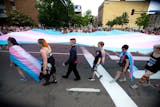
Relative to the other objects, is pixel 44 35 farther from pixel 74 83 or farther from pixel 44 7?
pixel 44 7

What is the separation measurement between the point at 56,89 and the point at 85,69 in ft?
9.16

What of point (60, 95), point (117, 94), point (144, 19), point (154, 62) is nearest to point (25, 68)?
point (60, 95)

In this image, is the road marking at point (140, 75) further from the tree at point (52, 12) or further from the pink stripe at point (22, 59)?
the tree at point (52, 12)

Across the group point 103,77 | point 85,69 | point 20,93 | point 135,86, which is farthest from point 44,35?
point 135,86

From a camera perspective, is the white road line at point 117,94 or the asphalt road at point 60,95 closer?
the asphalt road at point 60,95

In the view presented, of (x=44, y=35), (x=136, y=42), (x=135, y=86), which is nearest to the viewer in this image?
(x=135, y=86)

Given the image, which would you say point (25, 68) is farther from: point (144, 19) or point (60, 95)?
point (144, 19)

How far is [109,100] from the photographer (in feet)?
14.5

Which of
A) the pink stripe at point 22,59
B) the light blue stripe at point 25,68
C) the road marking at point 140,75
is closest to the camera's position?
the pink stripe at point 22,59

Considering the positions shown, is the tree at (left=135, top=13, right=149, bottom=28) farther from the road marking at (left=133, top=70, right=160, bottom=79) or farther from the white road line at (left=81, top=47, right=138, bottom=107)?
the road marking at (left=133, top=70, right=160, bottom=79)

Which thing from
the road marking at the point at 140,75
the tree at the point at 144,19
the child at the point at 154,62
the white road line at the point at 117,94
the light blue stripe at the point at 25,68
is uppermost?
the tree at the point at 144,19

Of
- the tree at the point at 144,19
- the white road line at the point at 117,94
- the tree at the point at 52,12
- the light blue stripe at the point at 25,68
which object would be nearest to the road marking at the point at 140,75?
the white road line at the point at 117,94

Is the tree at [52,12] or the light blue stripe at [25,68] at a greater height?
the tree at [52,12]

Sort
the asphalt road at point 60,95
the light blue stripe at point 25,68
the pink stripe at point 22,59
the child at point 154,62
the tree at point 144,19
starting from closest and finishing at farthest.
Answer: the tree at point 144,19 → the asphalt road at point 60,95 → the child at point 154,62 → the pink stripe at point 22,59 → the light blue stripe at point 25,68
